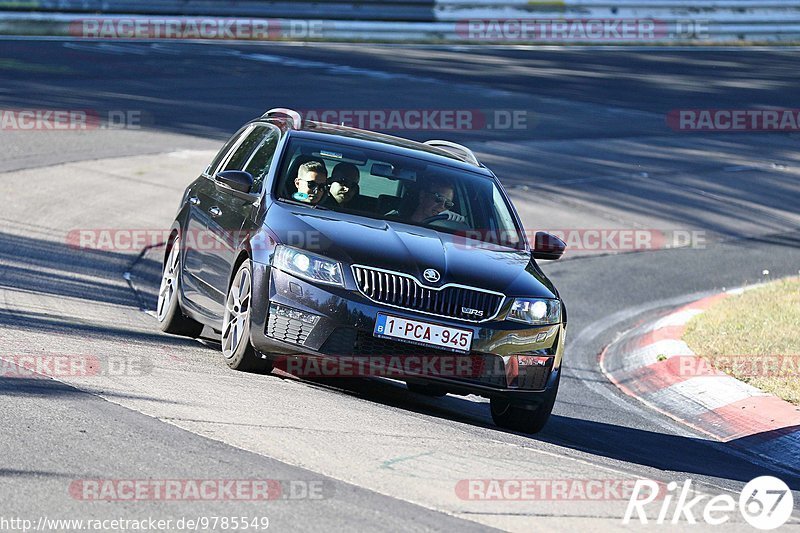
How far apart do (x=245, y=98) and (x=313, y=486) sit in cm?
1722

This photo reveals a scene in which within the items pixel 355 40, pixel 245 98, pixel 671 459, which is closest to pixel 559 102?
pixel 245 98

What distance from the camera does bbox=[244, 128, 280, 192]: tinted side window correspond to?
8.76 metres

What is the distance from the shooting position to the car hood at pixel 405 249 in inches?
297

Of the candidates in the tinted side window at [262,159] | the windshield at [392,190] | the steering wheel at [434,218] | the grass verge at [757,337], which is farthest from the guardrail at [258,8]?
the steering wheel at [434,218]

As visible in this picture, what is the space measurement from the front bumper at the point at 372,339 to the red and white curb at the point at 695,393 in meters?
1.77

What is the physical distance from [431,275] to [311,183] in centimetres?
140

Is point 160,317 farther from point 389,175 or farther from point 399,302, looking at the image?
point 399,302

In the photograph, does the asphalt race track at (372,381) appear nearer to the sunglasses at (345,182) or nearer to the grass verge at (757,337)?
the grass verge at (757,337)

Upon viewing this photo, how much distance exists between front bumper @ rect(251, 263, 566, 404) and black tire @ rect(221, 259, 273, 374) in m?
0.14

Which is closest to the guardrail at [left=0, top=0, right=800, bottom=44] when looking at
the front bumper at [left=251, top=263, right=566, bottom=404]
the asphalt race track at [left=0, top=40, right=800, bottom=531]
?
the asphalt race track at [left=0, top=40, right=800, bottom=531]

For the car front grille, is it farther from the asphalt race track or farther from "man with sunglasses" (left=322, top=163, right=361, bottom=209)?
"man with sunglasses" (left=322, top=163, right=361, bottom=209)

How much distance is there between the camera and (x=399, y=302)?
292 inches

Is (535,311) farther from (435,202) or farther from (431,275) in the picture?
(435,202)

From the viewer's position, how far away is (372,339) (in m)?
7.36
